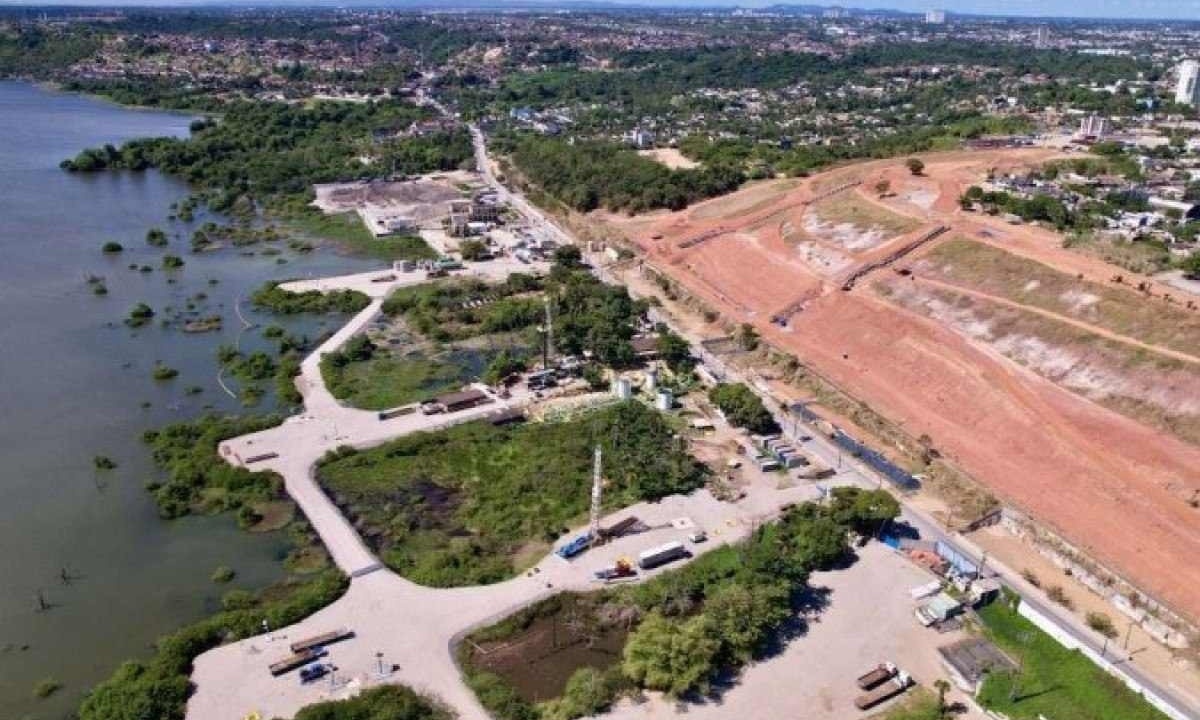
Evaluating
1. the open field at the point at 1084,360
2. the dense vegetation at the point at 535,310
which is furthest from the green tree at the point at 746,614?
the dense vegetation at the point at 535,310

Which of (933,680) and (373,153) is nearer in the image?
(933,680)

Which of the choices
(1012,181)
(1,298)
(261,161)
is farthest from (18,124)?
(1012,181)

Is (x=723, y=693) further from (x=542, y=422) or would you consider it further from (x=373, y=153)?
(x=373, y=153)

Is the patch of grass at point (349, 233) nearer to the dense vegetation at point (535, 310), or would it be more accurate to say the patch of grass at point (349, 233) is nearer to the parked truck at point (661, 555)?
the dense vegetation at point (535, 310)

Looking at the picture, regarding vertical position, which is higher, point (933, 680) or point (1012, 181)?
point (1012, 181)

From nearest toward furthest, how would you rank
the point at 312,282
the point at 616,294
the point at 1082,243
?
the point at 1082,243, the point at 616,294, the point at 312,282

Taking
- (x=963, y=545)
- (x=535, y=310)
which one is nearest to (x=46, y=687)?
(x=963, y=545)

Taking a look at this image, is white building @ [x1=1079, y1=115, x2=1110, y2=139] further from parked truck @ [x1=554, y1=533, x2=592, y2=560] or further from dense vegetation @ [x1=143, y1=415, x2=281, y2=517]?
dense vegetation @ [x1=143, y1=415, x2=281, y2=517]
